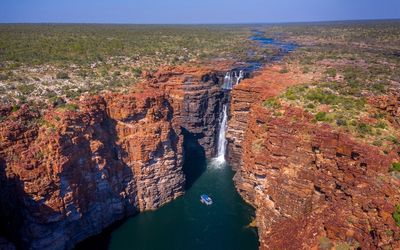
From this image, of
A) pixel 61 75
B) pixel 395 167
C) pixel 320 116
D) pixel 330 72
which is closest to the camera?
pixel 395 167

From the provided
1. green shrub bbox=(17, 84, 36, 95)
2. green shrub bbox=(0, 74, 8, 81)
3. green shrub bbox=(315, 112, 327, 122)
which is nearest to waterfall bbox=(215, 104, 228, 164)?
green shrub bbox=(315, 112, 327, 122)

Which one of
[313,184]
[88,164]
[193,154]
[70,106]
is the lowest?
[193,154]

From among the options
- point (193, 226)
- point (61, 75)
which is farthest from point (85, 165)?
point (61, 75)

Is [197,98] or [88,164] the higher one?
[197,98]

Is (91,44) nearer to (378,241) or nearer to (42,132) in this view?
(42,132)

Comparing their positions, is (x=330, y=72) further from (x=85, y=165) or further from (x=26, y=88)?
(x=26, y=88)

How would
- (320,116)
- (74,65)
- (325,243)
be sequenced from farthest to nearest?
(74,65)
(320,116)
(325,243)
